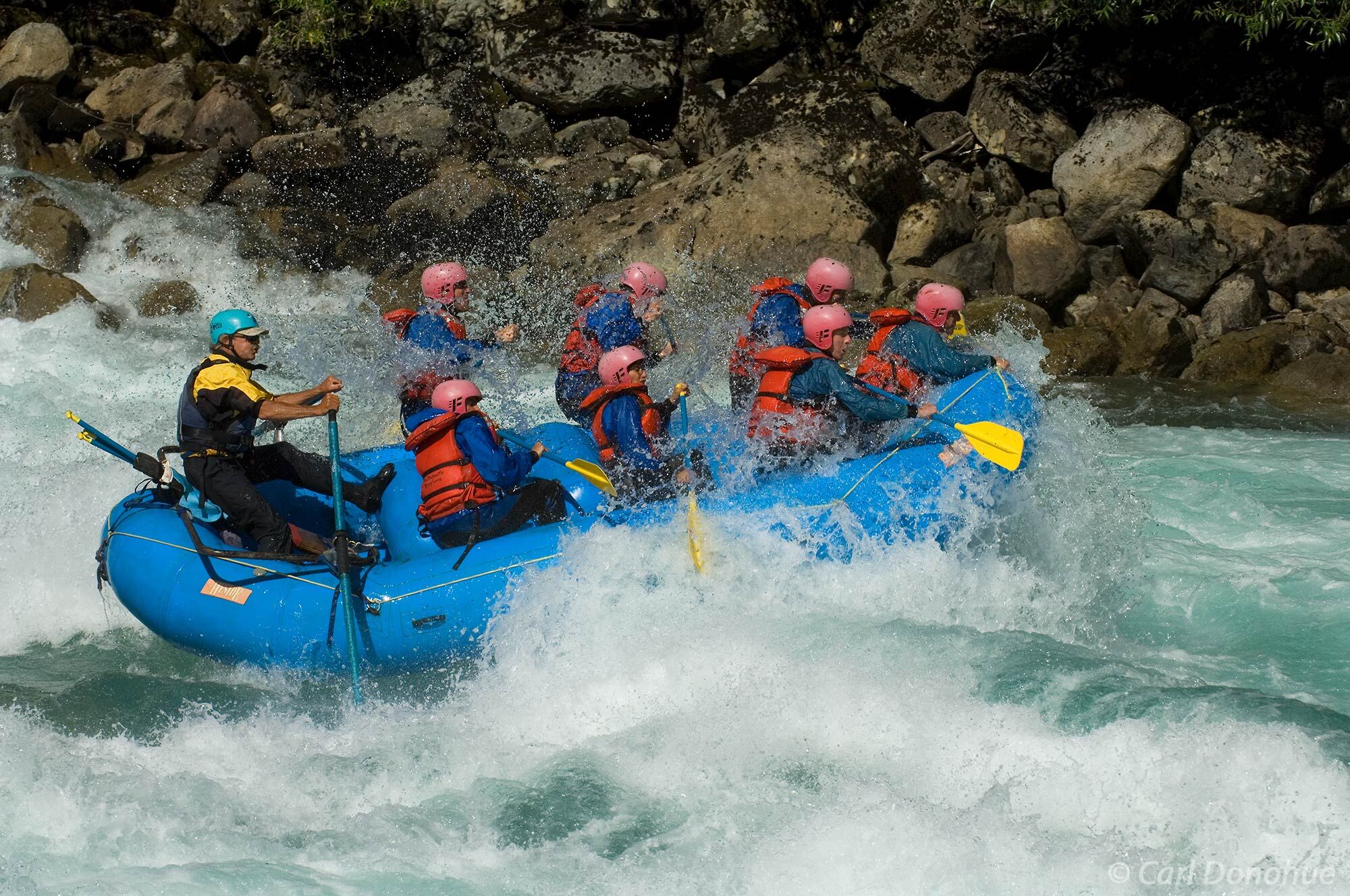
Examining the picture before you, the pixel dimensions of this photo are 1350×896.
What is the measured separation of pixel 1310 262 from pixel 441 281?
7.86 meters

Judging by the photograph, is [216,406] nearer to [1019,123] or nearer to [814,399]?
[814,399]

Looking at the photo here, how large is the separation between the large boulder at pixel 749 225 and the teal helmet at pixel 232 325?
17.1ft

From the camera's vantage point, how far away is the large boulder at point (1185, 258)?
11.1 m

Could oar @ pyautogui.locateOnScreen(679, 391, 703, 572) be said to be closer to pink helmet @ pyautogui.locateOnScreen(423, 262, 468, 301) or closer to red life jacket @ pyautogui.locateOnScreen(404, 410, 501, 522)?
red life jacket @ pyautogui.locateOnScreen(404, 410, 501, 522)

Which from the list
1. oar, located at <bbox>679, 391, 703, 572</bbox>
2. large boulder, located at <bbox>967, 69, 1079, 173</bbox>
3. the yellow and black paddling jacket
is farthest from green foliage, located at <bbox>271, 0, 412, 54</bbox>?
oar, located at <bbox>679, 391, 703, 572</bbox>

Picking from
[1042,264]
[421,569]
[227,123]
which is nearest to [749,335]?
[421,569]

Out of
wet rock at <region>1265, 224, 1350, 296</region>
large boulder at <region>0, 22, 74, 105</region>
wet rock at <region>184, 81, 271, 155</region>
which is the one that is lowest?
wet rock at <region>1265, 224, 1350, 296</region>

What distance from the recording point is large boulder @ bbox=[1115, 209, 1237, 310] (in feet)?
36.3

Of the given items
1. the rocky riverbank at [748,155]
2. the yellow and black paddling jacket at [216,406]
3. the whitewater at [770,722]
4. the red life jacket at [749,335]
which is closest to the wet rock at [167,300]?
the rocky riverbank at [748,155]

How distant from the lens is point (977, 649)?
6074 mm

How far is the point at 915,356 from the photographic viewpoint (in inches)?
273

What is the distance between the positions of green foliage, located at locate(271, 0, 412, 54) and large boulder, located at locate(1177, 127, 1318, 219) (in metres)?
9.55

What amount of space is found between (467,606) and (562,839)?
4.57ft

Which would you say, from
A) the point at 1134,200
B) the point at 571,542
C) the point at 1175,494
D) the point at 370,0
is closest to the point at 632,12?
the point at 370,0
